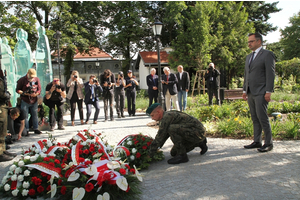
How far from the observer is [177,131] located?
437cm

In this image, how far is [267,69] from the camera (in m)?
4.81

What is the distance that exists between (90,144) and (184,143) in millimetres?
1671

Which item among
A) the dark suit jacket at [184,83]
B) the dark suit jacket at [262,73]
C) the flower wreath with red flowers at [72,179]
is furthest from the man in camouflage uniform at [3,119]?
the dark suit jacket at [184,83]

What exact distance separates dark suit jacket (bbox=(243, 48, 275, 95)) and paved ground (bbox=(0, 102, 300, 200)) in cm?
126

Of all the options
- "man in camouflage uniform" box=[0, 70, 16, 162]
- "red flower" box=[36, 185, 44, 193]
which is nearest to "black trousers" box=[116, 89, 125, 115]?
"man in camouflage uniform" box=[0, 70, 16, 162]

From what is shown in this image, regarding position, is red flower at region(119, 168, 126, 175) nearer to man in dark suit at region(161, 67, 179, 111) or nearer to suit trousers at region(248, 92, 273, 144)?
suit trousers at region(248, 92, 273, 144)

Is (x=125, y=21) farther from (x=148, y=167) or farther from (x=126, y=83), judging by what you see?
(x=148, y=167)

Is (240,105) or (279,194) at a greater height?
(240,105)

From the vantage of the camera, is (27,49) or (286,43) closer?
(27,49)

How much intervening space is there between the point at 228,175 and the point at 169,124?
1.25 metres

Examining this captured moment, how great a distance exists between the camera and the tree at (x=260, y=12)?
105 feet

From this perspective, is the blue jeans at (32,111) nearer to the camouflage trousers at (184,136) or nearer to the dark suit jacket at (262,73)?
the camouflage trousers at (184,136)

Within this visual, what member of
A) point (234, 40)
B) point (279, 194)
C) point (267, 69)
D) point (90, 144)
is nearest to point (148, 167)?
point (90, 144)

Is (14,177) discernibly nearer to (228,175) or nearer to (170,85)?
(228,175)
